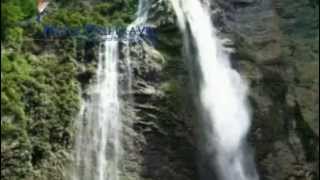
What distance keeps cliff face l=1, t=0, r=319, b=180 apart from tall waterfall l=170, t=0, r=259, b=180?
32cm

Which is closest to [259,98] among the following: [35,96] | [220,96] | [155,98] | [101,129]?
[220,96]

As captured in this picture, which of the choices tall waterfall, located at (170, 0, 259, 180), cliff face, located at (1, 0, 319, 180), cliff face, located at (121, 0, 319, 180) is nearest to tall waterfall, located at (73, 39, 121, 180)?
cliff face, located at (1, 0, 319, 180)

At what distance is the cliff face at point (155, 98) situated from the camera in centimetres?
1659

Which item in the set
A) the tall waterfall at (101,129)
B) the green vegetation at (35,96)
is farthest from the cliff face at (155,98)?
the tall waterfall at (101,129)

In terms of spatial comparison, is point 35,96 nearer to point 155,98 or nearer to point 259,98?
point 155,98

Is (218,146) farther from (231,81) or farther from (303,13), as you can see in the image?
(303,13)

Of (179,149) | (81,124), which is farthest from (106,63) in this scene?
(179,149)

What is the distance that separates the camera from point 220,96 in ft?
62.2

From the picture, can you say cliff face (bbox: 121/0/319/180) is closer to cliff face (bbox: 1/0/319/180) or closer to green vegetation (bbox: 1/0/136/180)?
cliff face (bbox: 1/0/319/180)

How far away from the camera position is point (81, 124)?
17156 millimetres

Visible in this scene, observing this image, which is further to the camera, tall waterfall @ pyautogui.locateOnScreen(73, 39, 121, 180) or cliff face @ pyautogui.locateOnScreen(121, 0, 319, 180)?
cliff face @ pyautogui.locateOnScreen(121, 0, 319, 180)

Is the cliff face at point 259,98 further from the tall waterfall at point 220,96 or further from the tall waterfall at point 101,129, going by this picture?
the tall waterfall at point 101,129

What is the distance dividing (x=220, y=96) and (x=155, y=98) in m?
2.14

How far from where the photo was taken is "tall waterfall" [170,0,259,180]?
1784 centimetres
